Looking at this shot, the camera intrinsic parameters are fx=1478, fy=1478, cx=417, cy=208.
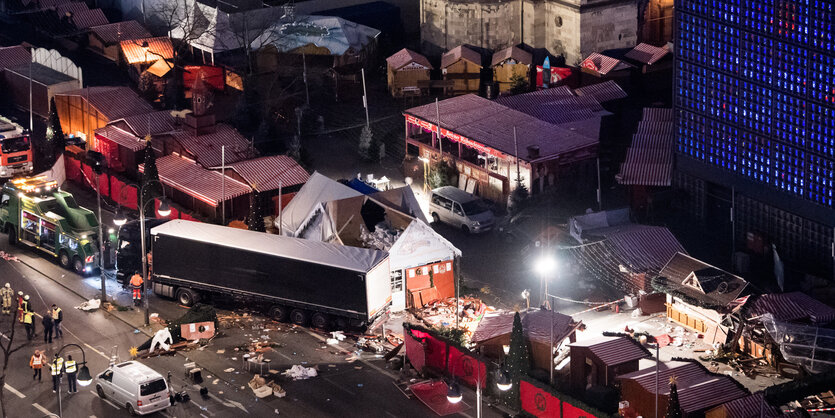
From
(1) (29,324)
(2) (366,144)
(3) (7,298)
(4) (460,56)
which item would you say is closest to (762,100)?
(2) (366,144)

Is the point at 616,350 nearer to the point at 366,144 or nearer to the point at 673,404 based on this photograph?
the point at 673,404

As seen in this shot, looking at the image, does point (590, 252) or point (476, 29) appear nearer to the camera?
point (590, 252)

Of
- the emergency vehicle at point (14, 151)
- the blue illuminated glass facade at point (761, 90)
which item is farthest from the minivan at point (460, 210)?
the emergency vehicle at point (14, 151)

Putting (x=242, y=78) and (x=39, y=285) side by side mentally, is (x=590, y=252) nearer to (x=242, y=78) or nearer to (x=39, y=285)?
(x=39, y=285)

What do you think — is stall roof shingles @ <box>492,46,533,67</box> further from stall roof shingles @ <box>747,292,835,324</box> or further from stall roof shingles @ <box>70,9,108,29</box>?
stall roof shingles @ <box>747,292,835,324</box>

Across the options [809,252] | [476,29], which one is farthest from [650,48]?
[809,252]
